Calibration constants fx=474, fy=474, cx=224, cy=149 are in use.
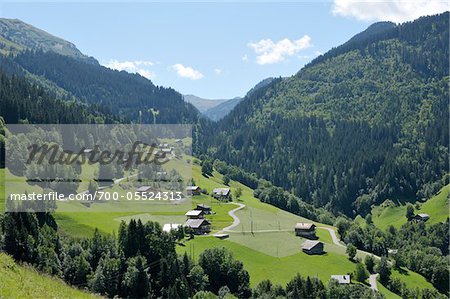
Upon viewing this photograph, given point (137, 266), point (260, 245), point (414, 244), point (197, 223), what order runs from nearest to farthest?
point (137, 266), point (260, 245), point (197, 223), point (414, 244)

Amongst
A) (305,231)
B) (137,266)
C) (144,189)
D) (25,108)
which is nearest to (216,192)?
(144,189)

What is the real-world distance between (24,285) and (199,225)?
323ft

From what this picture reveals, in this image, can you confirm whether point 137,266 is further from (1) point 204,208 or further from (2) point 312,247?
(1) point 204,208

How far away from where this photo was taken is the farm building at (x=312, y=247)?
121 m

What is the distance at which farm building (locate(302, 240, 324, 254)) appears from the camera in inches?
4751

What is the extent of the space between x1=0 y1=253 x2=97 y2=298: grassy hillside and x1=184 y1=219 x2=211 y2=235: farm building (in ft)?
303

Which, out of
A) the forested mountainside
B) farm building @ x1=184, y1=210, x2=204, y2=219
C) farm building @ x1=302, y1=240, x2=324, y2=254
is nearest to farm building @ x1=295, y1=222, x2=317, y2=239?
farm building @ x1=302, y1=240, x2=324, y2=254

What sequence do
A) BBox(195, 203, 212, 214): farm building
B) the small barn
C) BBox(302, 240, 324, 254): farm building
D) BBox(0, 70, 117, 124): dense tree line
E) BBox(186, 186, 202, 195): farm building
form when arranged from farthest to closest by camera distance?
BBox(186, 186, 202, 195): farm building → BBox(0, 70, 117, 124): dense tree line → the small barn → BBox(195, 203, 212, 214): farm building → BBox(302, 240, 324, 254): farm building

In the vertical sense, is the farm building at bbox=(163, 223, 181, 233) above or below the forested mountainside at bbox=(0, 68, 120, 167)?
below

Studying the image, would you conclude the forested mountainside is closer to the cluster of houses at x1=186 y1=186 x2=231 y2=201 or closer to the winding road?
the cluster of houses at x1=186 y1=186 x2=231 y2=201

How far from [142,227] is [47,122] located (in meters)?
104

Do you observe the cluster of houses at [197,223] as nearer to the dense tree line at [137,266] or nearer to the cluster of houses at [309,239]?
the dense tree line at [137,266]

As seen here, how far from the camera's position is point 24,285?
27.3 metres

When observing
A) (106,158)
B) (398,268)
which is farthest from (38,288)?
(106,158)
